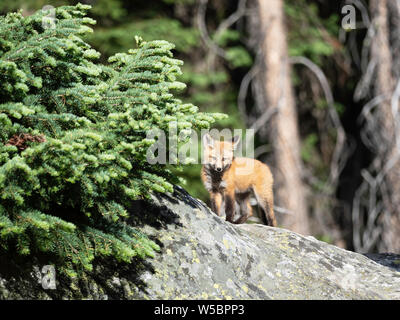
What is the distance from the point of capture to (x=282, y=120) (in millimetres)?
10438

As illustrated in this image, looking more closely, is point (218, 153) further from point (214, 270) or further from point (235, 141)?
point (214, 270)

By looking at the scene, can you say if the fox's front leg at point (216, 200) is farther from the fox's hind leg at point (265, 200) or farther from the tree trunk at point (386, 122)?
the tree trunk at point (386, 122)

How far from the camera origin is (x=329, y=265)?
4180 millimetres

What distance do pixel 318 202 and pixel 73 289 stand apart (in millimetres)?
10925

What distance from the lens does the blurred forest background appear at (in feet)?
34.6

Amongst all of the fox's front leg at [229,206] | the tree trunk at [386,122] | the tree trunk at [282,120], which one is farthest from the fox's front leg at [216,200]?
the tree trunk at [386,122]

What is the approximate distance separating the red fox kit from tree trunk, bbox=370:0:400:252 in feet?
17.3

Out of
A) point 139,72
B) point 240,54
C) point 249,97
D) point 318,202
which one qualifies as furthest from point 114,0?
point 139,72

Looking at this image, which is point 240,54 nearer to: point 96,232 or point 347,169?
point 347,169

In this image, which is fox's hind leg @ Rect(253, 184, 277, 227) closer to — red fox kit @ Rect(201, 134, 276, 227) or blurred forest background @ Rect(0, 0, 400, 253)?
red fox kit @ Rect(201, 134, 276, 227)

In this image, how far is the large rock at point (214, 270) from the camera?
330cm

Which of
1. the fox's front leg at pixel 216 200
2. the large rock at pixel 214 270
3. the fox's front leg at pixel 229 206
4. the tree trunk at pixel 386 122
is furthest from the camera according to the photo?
the tree trunk at pixel 386 122

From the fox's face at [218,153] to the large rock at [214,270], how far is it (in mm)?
1292

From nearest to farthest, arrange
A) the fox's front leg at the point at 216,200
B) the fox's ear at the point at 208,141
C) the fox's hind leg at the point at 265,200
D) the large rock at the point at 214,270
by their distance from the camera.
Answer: the large rock at the point at 214,270 → the fox's ear at the point at 208,141 → the fox's front leg at the point at 216,200 → the fox's hind leg at the point at 265,200
